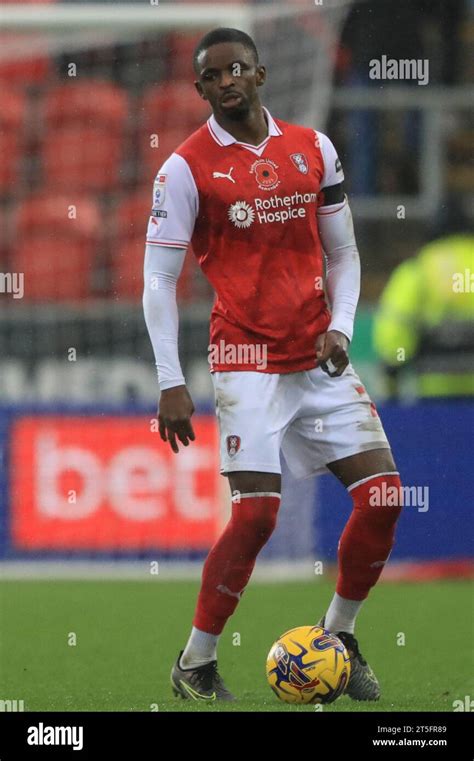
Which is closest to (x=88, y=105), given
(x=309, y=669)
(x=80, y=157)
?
(x=80, y=157)

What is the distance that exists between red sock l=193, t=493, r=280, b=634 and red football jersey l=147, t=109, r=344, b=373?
18.1 inches

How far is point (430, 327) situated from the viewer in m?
11.1

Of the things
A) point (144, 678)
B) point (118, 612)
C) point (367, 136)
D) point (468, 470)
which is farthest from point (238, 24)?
point (144, 678)

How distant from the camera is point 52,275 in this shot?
12000 mm

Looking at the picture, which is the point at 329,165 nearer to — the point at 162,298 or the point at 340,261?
the point at 340,261

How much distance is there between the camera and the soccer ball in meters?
5.52

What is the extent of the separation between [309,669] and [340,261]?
141 centimetres

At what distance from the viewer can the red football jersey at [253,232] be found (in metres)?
5.59

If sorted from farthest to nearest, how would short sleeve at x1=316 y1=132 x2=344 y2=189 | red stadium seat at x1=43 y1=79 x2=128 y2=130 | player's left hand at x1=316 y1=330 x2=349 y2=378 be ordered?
red stadium seat at x1=43 y1=79 x2=128 y2=130, short sleeve at x1=316 y1=132 x2=344 y2=189, player's left hand at x1=316 y1=330 x2=349 y2=378

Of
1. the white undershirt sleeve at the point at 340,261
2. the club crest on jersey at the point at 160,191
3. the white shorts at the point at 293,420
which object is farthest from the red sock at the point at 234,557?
the club crest on jersey at the point at 160,191

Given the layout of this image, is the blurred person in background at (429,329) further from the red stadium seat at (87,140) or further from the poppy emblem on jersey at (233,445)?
the poppy emblem on jersey at (233,445)

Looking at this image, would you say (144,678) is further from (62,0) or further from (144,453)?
(62,0)

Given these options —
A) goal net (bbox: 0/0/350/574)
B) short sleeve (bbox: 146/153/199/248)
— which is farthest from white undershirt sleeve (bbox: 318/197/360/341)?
goal net (bbox: 0/0/350/574)

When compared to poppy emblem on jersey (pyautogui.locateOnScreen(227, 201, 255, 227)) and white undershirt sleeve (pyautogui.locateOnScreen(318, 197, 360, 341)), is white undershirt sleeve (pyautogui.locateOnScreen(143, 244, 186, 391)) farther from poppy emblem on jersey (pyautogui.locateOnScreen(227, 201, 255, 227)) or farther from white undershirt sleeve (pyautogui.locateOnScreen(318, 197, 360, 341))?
white undershirt sleeve (pyautogui.locateOnScreen(318, 197, 360, 341))
